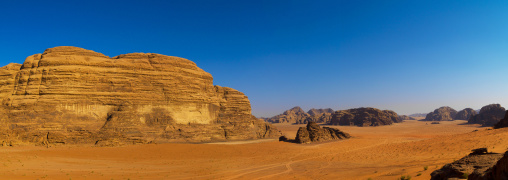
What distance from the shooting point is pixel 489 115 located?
75312mm

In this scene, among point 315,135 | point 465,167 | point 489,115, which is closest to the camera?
point 465,167

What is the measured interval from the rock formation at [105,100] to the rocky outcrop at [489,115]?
231ft

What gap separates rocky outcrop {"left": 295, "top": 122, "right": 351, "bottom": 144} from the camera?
1539 inches

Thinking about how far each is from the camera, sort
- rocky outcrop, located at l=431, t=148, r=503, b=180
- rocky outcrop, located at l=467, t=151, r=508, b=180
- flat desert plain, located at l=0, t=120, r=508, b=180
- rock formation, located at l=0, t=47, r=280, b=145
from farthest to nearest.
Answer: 1. rock formation, located at l=0, t=47, r=280, b=145
2. flat desert plain, located at l=0, t=120, r=508, b=180
3. rocky outcrop, located at l=431, t=148, r=503, b=180
4. rocky outcrop, located at l=467, t=151, r=508, b=180

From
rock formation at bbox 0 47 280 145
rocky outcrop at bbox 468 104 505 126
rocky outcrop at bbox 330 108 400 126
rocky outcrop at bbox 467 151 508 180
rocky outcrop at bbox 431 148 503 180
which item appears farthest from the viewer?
rocky outcrop at bbox 330 108 400 126

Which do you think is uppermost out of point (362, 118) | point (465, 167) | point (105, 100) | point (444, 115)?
point (444, 115)

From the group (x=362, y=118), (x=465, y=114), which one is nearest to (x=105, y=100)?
(x=362, y=118)

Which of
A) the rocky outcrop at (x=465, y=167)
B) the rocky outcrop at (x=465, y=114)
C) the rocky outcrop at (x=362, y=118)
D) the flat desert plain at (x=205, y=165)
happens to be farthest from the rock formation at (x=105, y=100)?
the rocky outcrop at (x=465, y=114)

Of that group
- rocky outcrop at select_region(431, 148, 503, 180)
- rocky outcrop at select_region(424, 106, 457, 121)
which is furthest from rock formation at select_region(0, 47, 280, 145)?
rocky outcrop at select_region(424, 106, 457, 121)

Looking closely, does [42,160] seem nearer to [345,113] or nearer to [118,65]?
[118,65]

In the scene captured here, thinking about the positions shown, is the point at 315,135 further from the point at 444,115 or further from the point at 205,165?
the point at 444,115

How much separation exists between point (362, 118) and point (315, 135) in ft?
212

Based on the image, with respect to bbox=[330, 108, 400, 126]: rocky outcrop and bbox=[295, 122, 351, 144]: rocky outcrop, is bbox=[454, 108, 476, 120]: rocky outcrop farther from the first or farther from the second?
bbox=[295, 122, 351, 144]: rocky outcrop

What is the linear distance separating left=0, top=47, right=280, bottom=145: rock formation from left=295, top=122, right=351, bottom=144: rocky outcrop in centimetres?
1159
